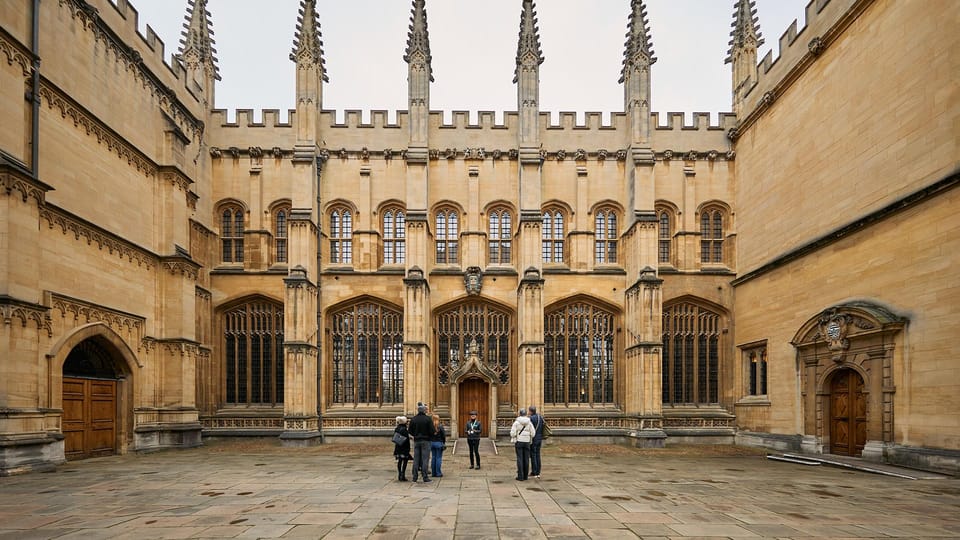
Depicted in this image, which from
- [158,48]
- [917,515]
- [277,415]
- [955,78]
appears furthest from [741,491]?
[158,48]

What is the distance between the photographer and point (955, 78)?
14.4 metres

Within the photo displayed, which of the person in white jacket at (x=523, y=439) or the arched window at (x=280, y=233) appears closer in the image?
the person in white jacket at (x=523, y=439)

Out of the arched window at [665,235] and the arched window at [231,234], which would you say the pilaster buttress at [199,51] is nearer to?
the arched window at [231,234]

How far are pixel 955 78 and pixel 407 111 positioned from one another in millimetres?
18435

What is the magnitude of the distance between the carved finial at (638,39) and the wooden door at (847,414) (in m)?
14.0

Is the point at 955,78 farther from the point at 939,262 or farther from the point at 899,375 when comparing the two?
the point at 899,375

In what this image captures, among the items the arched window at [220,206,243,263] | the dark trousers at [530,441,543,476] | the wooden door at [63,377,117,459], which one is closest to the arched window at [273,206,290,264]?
the arched window at [220,206,243,263]

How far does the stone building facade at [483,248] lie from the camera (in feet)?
52.0

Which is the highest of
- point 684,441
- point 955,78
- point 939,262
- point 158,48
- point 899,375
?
point 158,48

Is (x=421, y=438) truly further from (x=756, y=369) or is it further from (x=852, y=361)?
(x=756, y=369)

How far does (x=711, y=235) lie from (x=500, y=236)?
8.93 meters

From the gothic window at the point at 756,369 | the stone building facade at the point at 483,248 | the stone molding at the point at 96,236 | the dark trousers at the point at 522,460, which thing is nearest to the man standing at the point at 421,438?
the dark trousers at the point at 522,460

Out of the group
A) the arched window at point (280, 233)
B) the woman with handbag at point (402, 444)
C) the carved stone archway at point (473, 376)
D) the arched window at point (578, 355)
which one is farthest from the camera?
the arched window at point (280, 233)

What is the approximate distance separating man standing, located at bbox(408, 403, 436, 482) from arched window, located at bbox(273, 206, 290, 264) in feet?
47.7
